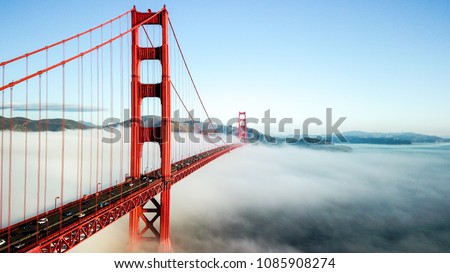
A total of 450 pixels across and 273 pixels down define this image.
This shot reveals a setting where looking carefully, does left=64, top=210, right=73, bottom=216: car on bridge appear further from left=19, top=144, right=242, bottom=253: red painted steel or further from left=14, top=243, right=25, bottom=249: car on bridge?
left=14, top=243, right=25, bottom=249: car on bridge

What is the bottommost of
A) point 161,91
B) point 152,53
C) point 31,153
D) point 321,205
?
point 321,205

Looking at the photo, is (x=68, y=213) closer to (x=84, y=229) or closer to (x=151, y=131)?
(x=84, y=229)

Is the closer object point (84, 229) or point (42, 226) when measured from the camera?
point (84, 229)

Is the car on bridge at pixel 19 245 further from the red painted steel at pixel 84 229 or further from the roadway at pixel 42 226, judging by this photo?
the red painted steel at pixel 84 229

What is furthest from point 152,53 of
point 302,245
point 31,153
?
point 31,153

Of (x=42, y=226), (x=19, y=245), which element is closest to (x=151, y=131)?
(x=42, y=226)

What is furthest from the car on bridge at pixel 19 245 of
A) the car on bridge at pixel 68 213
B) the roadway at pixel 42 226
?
the car on bridge at pixel 68 213

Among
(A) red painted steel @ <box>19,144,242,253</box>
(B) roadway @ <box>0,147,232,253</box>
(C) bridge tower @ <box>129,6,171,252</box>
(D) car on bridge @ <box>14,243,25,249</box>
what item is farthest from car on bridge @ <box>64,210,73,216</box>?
(C) bridge tower @ <box>129,6,171,252</box>
